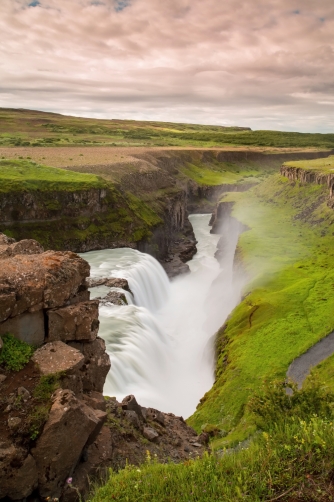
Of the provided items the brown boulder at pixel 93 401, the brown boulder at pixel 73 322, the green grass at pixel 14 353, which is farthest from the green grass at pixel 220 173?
the green grass at pixel 14 353

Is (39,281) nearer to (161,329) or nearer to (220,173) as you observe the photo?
(161,329)

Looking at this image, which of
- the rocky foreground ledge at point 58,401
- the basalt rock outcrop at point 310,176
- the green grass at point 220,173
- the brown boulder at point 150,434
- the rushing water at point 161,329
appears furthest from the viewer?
the green grass at point 220,173

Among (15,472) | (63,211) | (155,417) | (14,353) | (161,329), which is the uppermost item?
(14,353)

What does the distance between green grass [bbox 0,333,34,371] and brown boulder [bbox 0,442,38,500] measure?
10.2 ft

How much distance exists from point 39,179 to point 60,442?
193 feet

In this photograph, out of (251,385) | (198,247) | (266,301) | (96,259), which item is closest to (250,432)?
(251,385)

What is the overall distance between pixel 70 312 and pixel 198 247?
81.2m

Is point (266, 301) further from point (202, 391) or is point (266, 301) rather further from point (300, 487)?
point (300, 487)

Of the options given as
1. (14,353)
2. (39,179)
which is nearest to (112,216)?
(39,179)

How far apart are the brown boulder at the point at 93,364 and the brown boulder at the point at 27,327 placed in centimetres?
175

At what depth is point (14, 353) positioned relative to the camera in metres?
16.5

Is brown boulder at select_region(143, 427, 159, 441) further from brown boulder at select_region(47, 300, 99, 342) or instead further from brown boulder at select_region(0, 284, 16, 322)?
brown boulder at select_region(0, 284, 16, 322)

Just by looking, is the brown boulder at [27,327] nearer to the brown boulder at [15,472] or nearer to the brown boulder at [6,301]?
the brown boulder at [6,301]

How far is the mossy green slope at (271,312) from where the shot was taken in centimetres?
3118
